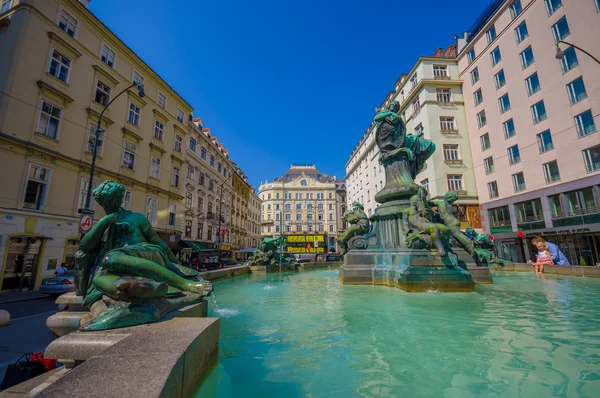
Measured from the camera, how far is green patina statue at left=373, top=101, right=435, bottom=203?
8898 mm

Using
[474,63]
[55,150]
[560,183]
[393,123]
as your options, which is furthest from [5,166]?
[474,63]

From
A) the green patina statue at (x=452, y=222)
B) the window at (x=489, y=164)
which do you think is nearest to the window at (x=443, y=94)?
the window at (x=489, y=164)

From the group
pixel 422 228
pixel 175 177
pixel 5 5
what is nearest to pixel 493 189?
pixel 422 228

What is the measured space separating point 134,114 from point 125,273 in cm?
2546

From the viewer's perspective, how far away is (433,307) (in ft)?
15.9

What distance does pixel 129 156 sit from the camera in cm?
2214

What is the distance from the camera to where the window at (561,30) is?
20.0 m

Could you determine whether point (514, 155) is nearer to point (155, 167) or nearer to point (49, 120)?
point (155, 167)

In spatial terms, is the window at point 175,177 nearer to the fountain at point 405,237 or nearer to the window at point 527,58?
the fountain at point 405,237

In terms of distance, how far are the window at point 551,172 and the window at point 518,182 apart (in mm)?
2086

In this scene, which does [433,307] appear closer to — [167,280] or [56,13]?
[167,280]

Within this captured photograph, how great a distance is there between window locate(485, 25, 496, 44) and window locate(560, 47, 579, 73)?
8851mm

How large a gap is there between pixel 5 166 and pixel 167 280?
17367 mm

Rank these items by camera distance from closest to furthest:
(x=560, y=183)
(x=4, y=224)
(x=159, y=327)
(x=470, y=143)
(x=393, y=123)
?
1. (x=159, y=327)
2. (x=393, y=123)
3. (x=4, y=224)
4. (x=560, y=183)
5. (x=470, y=143)
